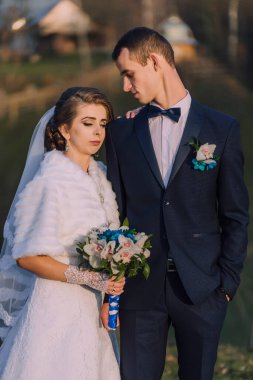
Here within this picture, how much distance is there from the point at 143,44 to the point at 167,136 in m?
0.51

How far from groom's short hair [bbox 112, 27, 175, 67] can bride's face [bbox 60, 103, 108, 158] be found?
0.31m

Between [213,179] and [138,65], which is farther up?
[138,65]

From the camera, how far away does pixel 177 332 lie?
431cm

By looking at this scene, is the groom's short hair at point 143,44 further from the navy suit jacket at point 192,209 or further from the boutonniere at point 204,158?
the boutonniere at point 204,158

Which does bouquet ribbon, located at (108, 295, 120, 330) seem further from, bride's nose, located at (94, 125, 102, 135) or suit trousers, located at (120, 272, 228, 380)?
bride's nose, located at (94, 125, 102, 135)

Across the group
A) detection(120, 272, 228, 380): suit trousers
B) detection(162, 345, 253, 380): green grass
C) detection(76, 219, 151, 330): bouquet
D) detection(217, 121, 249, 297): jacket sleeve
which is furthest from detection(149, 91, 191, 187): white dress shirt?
detection(162, 345, 253, 380): green grass

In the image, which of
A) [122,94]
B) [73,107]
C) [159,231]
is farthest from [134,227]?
[122,94]

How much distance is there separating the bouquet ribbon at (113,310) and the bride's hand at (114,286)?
0.07 m

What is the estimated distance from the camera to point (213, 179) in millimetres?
4219

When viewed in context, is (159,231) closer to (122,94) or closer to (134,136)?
(134,136)

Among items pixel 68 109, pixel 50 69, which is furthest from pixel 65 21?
pixel 68 109

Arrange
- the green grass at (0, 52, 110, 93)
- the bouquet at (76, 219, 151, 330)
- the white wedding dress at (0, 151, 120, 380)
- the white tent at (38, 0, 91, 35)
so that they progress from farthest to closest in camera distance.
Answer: the green grass at (0, 52, 110, 93), the white tent at (38, 0, 91, 35), the white wedding dress at (0, 151, 120, 380), the bouquet at (76, 219, 151, 330)

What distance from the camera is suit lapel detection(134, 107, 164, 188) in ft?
13.8

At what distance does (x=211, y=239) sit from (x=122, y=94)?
9352 millimetres
